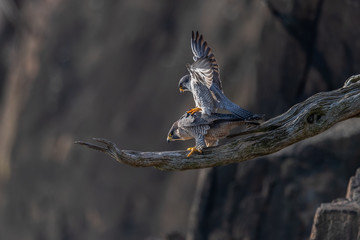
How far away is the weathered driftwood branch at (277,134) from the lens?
6.95 m

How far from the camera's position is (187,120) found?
7.54m

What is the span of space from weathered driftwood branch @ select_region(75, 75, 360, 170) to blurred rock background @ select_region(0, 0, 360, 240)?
319cm

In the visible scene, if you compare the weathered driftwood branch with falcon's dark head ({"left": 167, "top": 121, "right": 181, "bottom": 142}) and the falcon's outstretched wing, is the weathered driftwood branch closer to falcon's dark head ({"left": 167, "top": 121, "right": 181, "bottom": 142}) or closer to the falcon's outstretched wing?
falcon's dark head ({"left": 167, "top": 121, "right": 181, "bottom": 142})

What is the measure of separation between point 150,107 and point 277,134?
27.6 feet

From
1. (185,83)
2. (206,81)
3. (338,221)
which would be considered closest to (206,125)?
(206,81)

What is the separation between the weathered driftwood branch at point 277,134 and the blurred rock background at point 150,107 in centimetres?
319

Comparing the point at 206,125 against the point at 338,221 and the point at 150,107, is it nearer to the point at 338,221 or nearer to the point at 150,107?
the point at 338,221

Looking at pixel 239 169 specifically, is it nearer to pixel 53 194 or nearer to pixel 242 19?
pixel 242 19

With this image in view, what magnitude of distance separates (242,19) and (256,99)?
2304mm

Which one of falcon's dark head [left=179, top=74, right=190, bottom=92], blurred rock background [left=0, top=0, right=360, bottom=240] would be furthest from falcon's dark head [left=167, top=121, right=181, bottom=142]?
blurred rock background [left=0, top=0, right=360, bottom=240]

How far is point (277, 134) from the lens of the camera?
7078mm

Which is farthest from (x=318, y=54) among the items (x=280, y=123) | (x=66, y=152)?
(x=66, y=152)

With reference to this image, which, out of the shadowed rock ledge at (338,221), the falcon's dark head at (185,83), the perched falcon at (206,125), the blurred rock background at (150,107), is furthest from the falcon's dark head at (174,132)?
the blurred rock background at (150,107)

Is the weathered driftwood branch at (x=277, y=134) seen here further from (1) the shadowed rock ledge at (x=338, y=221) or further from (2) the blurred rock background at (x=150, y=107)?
(2) the blurred rock background at (x=150, y=107)
